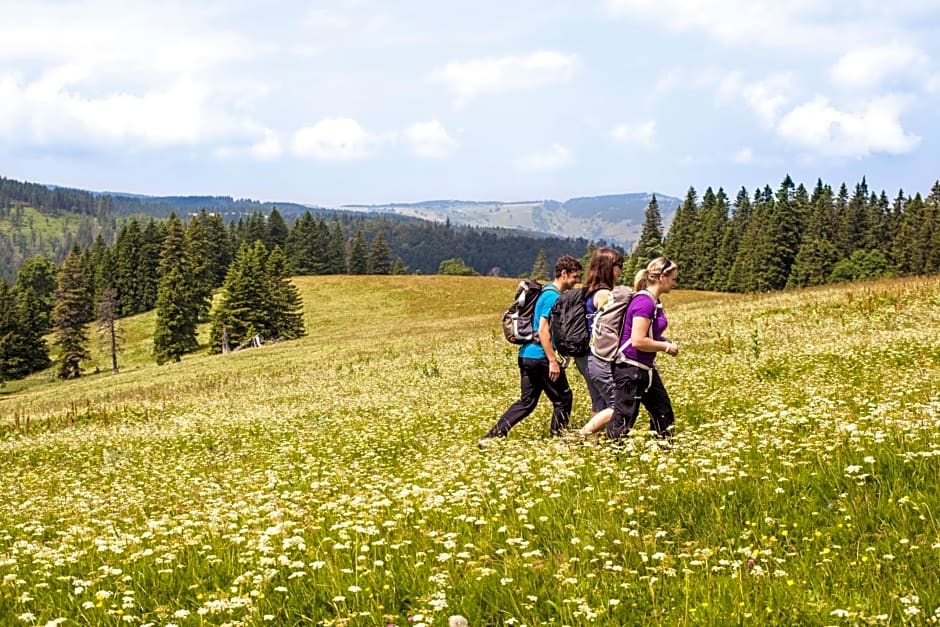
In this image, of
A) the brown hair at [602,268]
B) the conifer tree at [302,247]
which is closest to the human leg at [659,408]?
the brown hair at [602,268]

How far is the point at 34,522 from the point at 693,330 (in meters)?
23.4

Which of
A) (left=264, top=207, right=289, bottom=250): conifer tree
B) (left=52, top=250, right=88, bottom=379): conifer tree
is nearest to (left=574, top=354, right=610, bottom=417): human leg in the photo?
(left=52, top=250, right=88, bottom=379): conifer tree

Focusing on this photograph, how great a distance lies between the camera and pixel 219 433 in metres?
15.5

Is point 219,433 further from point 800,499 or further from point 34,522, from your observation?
point 800,499

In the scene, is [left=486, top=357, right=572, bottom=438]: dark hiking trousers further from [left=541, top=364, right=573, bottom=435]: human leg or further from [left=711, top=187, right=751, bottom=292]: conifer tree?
[left=711, top=187, right=751, bottom=292]: conifer tree

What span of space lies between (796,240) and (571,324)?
292 feet

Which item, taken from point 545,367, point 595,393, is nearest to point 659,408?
point 595,393

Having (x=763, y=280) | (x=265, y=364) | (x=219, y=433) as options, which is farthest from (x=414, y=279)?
(x=219, y=433)

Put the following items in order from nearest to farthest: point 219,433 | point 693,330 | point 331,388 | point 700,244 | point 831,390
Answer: point 831,390, point 219,433, point 331,388, point 693,330, point 700,244

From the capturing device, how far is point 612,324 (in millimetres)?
8445

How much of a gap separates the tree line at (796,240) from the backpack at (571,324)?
248ft

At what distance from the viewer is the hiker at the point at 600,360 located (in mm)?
8867

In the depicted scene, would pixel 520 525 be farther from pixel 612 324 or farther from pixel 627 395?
pixel 612 324

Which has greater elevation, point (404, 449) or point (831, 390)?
point (831, 390)
